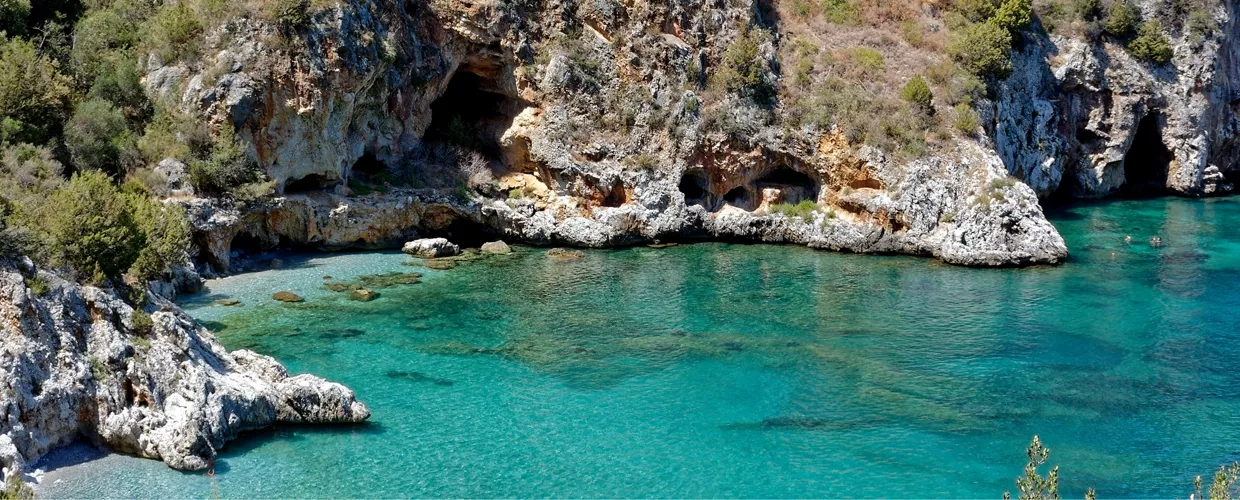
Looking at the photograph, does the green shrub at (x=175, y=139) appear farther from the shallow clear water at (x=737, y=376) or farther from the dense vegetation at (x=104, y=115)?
the shallow clear water at (x=737, y=376)

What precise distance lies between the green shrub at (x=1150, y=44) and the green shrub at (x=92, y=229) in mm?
50647

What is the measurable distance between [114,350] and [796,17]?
36.5 metres

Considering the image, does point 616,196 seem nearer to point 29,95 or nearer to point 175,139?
point 175,139

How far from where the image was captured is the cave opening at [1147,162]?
56.0 metres

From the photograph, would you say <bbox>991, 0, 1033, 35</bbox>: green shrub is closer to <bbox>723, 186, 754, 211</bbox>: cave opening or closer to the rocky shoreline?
the rocky shoreline

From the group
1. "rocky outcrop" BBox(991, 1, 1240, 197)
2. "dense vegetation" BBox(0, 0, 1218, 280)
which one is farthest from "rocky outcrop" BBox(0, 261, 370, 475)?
"rocky outcrop" BBox(991, 1, 1240, 197)

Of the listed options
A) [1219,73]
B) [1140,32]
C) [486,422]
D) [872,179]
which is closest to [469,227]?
[872,179]

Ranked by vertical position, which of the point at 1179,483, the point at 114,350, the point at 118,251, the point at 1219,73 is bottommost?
the point at 1179,483

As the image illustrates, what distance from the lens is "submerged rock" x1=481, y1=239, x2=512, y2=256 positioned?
39344mm

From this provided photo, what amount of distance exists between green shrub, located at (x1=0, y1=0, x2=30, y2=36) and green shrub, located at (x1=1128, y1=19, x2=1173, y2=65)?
5232cm

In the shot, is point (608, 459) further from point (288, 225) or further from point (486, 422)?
point (288, 225)


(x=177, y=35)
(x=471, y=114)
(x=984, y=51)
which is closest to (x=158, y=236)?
(x=177, y=35)

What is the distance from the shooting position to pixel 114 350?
62.1 ft

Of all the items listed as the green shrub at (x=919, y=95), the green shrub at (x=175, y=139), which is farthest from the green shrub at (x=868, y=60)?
the green shrub at (x=175, y=139)
